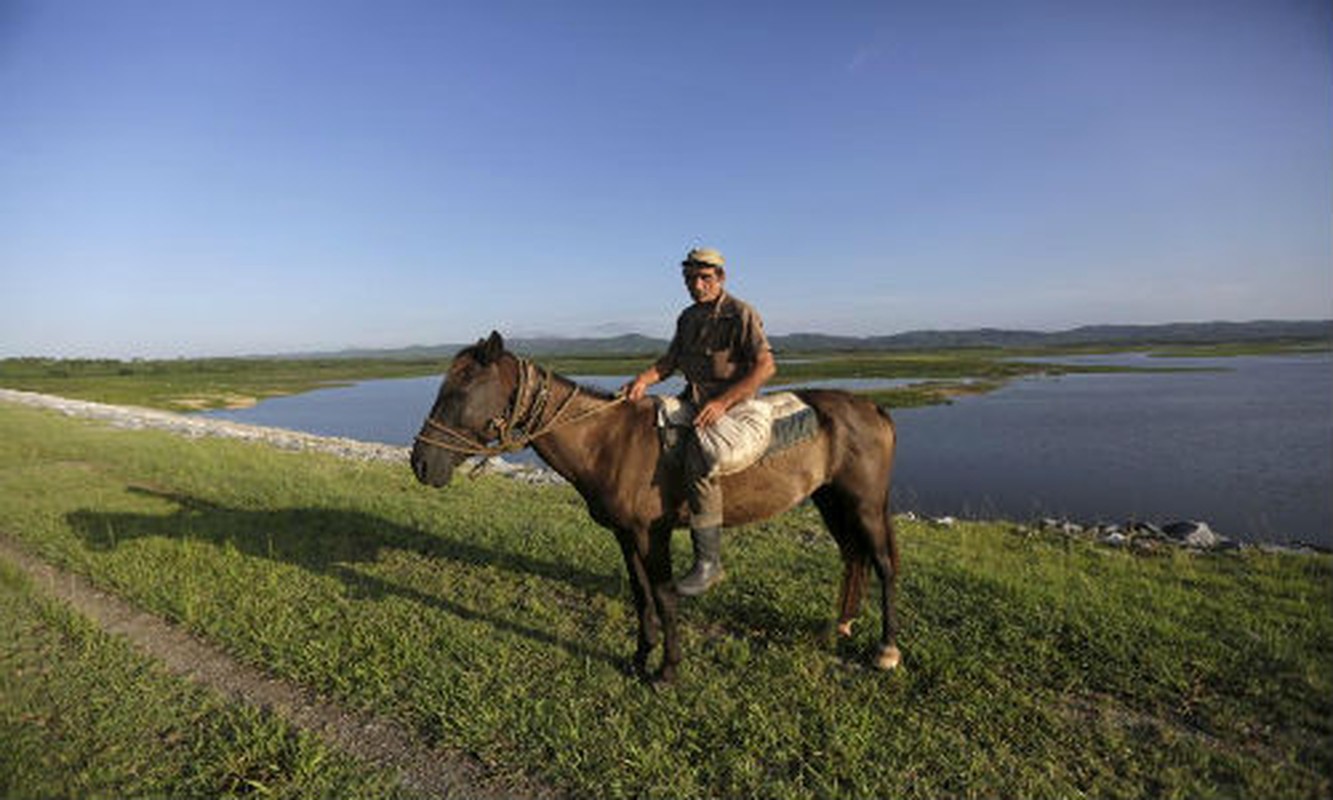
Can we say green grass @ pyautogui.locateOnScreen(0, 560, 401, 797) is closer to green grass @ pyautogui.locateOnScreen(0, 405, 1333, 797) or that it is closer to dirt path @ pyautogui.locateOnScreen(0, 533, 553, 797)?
dirt path @ pyautogui.locateOnScreen(0, 533, 553, 797)

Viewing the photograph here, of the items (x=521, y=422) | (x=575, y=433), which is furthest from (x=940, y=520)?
(x=521, y=422)

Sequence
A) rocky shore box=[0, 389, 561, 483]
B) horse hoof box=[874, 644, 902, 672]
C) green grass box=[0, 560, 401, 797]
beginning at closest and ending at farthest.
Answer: green grass box=[0, 560, 401, 797]
horse hoof box=[874, 644, 902, 672]
rocky shore box=[0, 389, 561, 483]

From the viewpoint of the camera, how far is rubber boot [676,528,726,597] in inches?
183

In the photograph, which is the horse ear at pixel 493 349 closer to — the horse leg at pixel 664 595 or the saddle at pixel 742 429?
the saddle at pixel 742 429

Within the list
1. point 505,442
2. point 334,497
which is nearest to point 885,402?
point 334,497

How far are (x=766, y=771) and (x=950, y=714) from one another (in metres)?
1.44

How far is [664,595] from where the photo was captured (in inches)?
189

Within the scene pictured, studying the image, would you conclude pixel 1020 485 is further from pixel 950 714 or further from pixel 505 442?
pixel 505 442

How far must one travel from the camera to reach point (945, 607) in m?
5.94

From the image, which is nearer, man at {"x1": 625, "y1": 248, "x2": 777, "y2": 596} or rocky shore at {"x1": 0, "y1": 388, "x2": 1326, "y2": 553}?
man at {"x1": 625, "y1": 248, "x2": 777, "y2": 596}

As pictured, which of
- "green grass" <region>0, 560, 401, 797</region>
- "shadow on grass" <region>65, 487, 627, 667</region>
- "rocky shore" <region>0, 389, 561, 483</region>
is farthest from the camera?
"rocky shore" <region>0, 389, 561, 483</region>

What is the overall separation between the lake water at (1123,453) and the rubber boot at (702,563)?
14537 mm

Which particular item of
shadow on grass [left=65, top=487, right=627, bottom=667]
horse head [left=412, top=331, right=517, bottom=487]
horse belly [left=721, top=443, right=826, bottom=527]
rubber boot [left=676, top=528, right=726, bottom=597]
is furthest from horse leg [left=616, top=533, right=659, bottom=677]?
horse head [left=412, top=331, right=517, bottom=487]

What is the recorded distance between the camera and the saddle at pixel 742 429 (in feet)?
14.9
